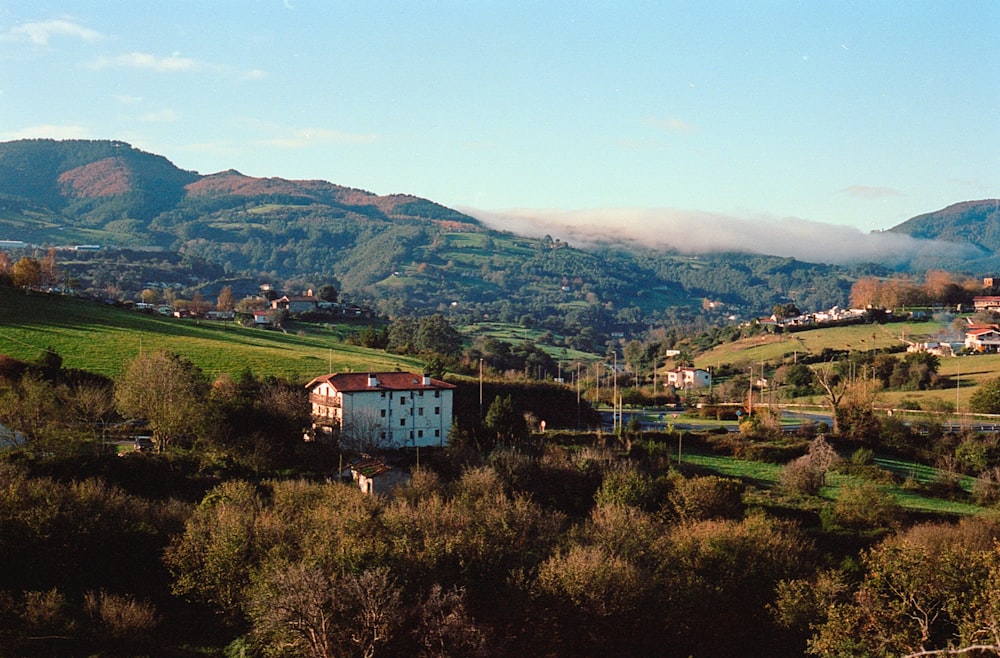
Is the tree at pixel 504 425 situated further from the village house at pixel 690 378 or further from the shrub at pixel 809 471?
the village house at pixel 690 378

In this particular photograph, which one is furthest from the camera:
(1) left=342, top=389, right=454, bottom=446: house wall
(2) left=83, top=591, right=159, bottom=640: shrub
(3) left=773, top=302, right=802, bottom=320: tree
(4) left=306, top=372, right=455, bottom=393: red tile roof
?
(3) left=773, top=302, right=802, bottom=320: tree

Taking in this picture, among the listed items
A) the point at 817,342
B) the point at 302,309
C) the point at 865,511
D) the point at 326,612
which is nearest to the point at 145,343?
the point at 326,612

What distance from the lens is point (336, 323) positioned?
3844 inches

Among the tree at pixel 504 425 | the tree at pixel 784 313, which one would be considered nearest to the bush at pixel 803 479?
the tree at pixel 504 425

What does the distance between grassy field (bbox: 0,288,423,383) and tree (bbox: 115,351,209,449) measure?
7482mm

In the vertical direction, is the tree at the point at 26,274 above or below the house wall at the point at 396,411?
above

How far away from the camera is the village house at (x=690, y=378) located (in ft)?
283

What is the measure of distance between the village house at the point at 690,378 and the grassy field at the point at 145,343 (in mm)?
30585

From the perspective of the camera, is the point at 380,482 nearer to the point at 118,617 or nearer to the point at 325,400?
the point at 325,400

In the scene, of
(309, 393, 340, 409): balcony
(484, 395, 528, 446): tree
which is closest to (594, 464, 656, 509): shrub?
(484, 395, 528, 446): tree

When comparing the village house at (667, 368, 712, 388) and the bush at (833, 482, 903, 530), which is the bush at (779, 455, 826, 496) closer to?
the bush at (833, 482, 903, 530)

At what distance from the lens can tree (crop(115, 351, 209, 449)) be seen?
39.4 metres

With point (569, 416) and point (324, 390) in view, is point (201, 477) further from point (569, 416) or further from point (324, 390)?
point (569, 416)

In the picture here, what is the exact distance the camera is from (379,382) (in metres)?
46.8
